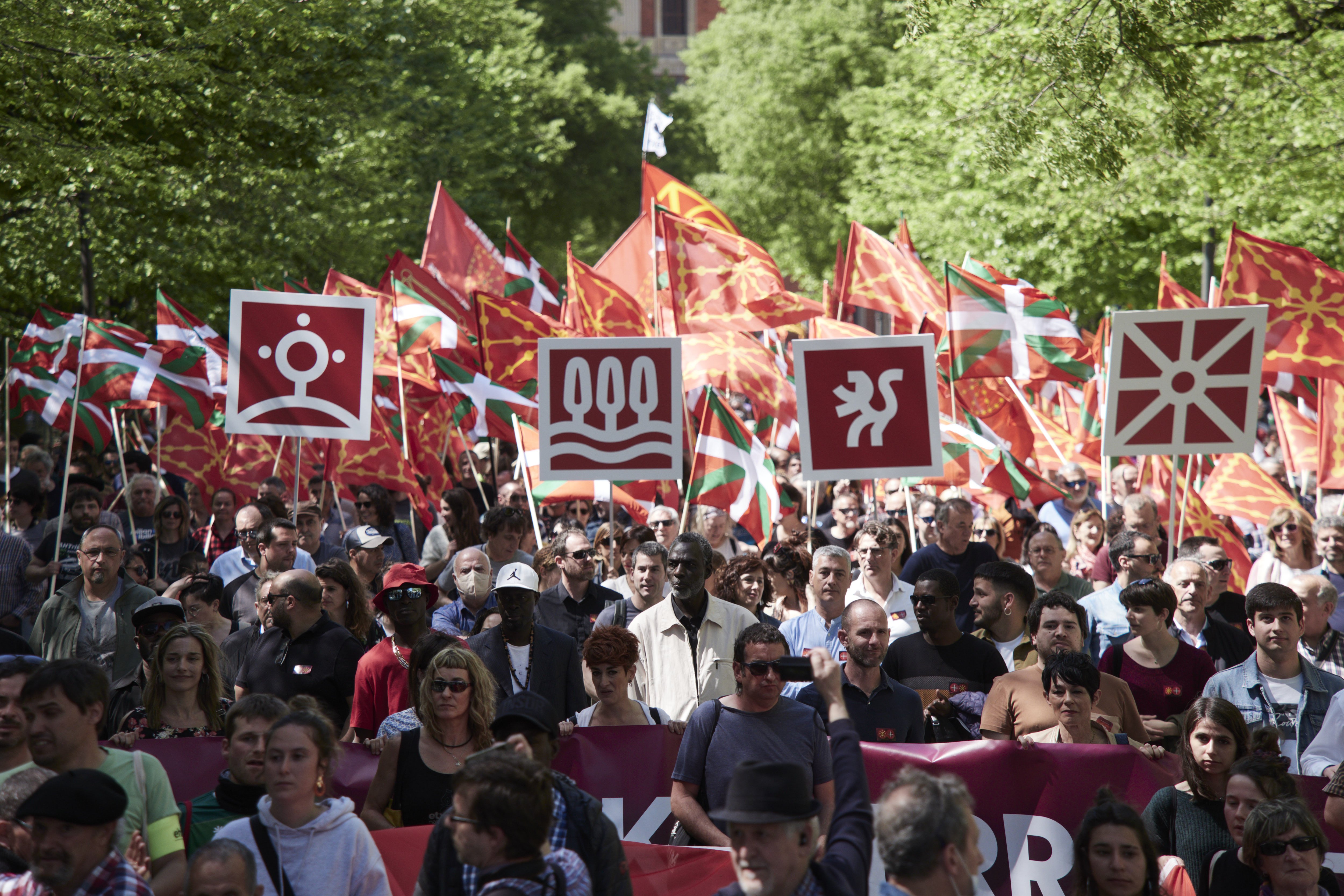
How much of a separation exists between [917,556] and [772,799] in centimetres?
613

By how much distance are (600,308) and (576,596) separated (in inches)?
220

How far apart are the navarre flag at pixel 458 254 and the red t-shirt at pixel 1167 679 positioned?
11480 millimetres

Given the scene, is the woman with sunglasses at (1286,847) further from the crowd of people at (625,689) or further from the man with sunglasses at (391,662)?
the man with sunglasses at (391,662)

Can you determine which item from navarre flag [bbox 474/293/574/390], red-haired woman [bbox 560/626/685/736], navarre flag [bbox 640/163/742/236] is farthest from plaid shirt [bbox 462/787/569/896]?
navarre flag [bbox 640/163/742/236]

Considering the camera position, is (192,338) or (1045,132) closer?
(1045,132)

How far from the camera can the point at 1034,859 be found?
19.8ft

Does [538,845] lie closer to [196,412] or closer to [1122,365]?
[1122,365]

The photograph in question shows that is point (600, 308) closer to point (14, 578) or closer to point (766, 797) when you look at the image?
point (14, 578)

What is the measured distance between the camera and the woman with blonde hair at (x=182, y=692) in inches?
243

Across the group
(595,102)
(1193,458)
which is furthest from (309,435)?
(595,102)

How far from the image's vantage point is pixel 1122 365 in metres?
9.64

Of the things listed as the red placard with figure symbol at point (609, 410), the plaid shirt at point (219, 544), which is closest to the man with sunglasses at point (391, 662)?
the red placard with figure symbol at point (609, 410)

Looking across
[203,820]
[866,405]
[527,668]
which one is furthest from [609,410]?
[203,820]

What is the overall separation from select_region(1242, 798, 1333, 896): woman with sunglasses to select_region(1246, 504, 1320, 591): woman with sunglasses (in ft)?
15.3
